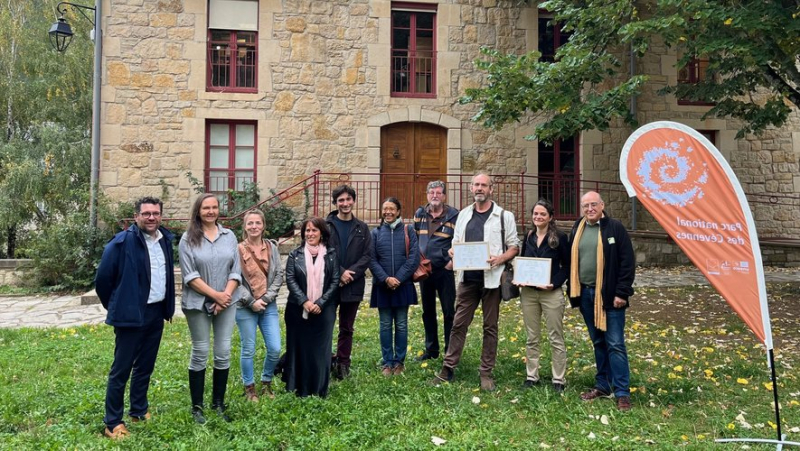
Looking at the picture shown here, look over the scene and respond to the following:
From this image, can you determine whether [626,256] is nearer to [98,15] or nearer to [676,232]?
[676,232]

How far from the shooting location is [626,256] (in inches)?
158

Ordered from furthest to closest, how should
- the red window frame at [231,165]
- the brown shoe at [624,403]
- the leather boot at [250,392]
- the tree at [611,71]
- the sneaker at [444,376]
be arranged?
the red window frame at [231,165] < the tree at [611,71] < the sneaker at [444,376] < the leather boot at [250,392] < the brown shoe at [624,403]

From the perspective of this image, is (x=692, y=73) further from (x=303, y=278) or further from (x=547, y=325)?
(x=303, y=278)

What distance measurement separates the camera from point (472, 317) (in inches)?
178

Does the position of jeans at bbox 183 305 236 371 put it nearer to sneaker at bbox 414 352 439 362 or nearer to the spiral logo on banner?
sneaker at bbox 414 352 439 362

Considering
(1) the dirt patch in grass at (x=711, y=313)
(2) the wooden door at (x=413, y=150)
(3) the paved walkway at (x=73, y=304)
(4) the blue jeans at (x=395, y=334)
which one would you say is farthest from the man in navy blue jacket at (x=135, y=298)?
(2) the wooden door at (x=413, y=150)

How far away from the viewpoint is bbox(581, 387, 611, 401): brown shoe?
13.7 feet

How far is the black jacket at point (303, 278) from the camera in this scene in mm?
4133

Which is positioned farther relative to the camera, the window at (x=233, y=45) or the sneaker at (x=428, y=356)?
the window at (x=233, y=45)

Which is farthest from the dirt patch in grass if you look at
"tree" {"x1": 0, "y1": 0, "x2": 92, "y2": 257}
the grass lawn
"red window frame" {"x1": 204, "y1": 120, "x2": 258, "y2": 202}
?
"tree" {"x1": 0, "y1": 0, "x2": 92, "y2": 257}

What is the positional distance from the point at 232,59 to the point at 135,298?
30.0 ft

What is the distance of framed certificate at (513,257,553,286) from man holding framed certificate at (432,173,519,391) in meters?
0.12

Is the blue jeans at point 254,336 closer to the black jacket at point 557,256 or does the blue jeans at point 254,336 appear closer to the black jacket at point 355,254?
the black jacket at point 355,254

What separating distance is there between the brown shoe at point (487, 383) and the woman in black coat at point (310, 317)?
1.30 meters
